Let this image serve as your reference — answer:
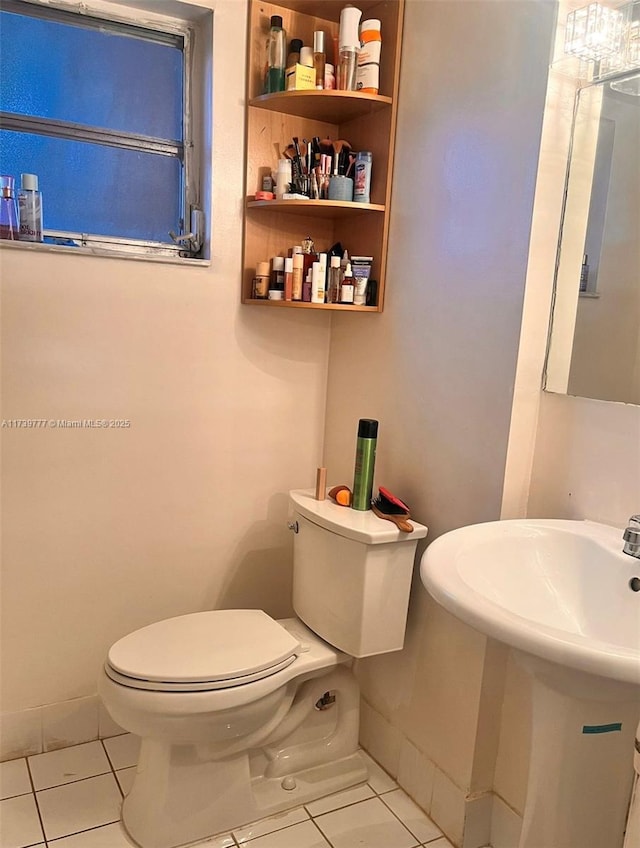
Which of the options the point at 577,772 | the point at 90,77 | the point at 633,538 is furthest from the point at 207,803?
the point at 90,77

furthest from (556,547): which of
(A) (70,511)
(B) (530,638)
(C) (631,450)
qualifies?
(A) (70,511)

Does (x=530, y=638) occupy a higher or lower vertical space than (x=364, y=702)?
higher

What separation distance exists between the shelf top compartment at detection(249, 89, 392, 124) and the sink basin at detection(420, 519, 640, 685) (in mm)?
1119

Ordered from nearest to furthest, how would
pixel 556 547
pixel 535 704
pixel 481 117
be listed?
pixel 535 704, pixel 556 547, pixel 481 117

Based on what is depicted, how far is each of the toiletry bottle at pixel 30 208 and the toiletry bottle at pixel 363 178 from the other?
2.63 ft

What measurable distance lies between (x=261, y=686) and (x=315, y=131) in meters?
1.50

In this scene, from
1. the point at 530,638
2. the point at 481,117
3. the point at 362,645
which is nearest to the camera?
the point at 530,638

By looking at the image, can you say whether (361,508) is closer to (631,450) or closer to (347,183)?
(631,450)

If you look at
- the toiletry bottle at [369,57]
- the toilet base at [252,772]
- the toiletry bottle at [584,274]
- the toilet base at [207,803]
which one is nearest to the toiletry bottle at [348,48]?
the toiletry bottle at [369,57]

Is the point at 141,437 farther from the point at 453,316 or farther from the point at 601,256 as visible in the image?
the point at 601,256

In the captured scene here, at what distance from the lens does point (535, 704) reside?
1.13m

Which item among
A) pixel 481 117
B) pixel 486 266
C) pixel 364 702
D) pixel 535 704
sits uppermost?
pixel 481 117

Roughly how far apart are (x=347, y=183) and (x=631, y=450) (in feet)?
3.24

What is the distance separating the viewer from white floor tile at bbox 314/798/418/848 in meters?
1.54
